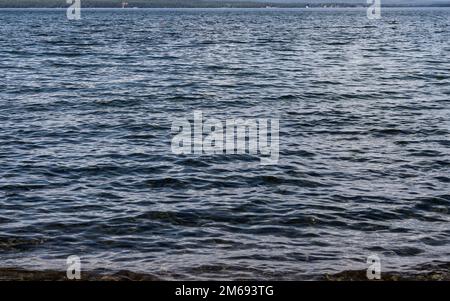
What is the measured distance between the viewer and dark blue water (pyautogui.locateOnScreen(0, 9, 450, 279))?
15.2 m

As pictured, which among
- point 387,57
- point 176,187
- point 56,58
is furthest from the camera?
point 387,57

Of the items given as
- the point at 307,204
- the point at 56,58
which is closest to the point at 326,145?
the point at 307,204

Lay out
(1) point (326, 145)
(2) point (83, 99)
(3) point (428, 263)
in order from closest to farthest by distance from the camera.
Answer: (3) point (428, 263), (1) point (326, 145), (2) point (83, 99)

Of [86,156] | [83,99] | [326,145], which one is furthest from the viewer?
[83,99]

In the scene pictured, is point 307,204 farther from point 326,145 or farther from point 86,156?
point 86,156

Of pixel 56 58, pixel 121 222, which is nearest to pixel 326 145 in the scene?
pixel 121 222

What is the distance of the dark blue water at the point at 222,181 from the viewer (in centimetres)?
1520

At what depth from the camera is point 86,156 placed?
2408cm

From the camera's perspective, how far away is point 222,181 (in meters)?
21.2

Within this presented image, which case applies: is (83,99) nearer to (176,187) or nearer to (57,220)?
(176,187)

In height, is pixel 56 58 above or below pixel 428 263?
above

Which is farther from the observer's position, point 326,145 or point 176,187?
point 326,145

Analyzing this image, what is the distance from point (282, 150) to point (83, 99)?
15.6m
